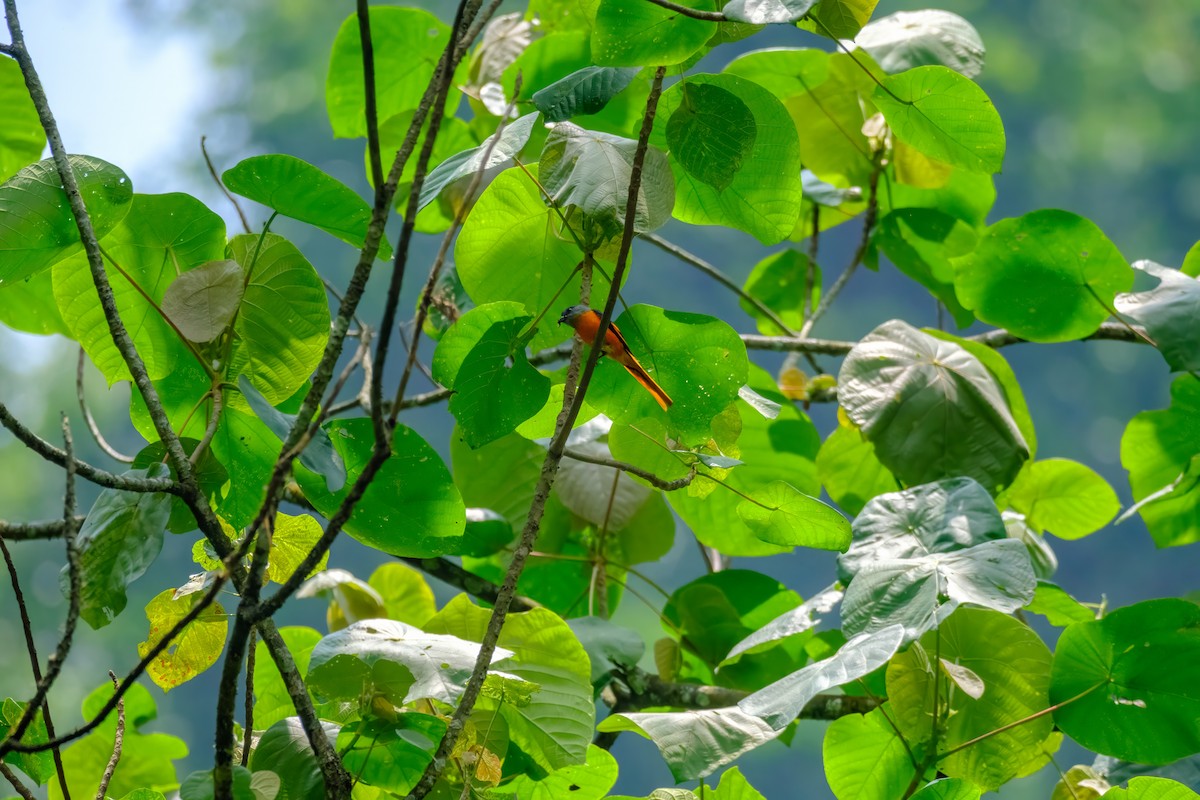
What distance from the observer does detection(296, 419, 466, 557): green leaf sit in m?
0.63

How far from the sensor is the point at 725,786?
2.07 feet

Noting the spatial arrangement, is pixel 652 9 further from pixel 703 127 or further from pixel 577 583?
pixel 577 583

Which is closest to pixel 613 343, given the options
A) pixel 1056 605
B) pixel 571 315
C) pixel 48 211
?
pixel 571 315

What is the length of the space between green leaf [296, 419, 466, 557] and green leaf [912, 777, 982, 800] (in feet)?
1.07

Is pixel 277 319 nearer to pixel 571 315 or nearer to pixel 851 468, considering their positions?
pixel 571 315

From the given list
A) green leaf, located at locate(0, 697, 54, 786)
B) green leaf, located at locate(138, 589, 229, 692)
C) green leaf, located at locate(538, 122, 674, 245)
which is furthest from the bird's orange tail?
green leaf, located at locate(0, 697, 54, 786)

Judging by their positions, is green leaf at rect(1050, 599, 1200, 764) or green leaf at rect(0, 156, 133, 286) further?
green leaf at rect(1050, 599, 1200, 764)

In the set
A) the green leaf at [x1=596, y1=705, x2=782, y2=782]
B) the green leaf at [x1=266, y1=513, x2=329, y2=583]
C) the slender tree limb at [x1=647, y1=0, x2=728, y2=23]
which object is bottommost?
the green leaf at [x1=596, y1=705, x2=782, y2=782]

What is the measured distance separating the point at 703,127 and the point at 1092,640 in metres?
0.44

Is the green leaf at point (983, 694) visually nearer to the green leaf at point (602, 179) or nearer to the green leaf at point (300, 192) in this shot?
the green leaf at point (602, 179)

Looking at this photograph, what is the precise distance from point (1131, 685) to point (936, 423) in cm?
26

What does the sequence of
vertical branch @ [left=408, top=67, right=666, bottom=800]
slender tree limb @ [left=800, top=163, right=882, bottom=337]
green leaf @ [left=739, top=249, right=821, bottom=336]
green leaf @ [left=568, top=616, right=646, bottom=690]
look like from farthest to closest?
green leaf @ [left=739, top=249, right=821, bottom=336] → slender tree limb @ [left=800, top=163, right=882, bottom=337] → green leaf @ [left=568, top=616, right=646, bottom=690] → vertical branch @ [left=408, top=67, right=666, bottom=800]

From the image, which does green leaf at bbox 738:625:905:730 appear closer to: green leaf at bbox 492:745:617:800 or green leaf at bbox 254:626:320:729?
green leaf at bbox 492:745:617:800

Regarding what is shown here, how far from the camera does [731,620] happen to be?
0.93 metres
